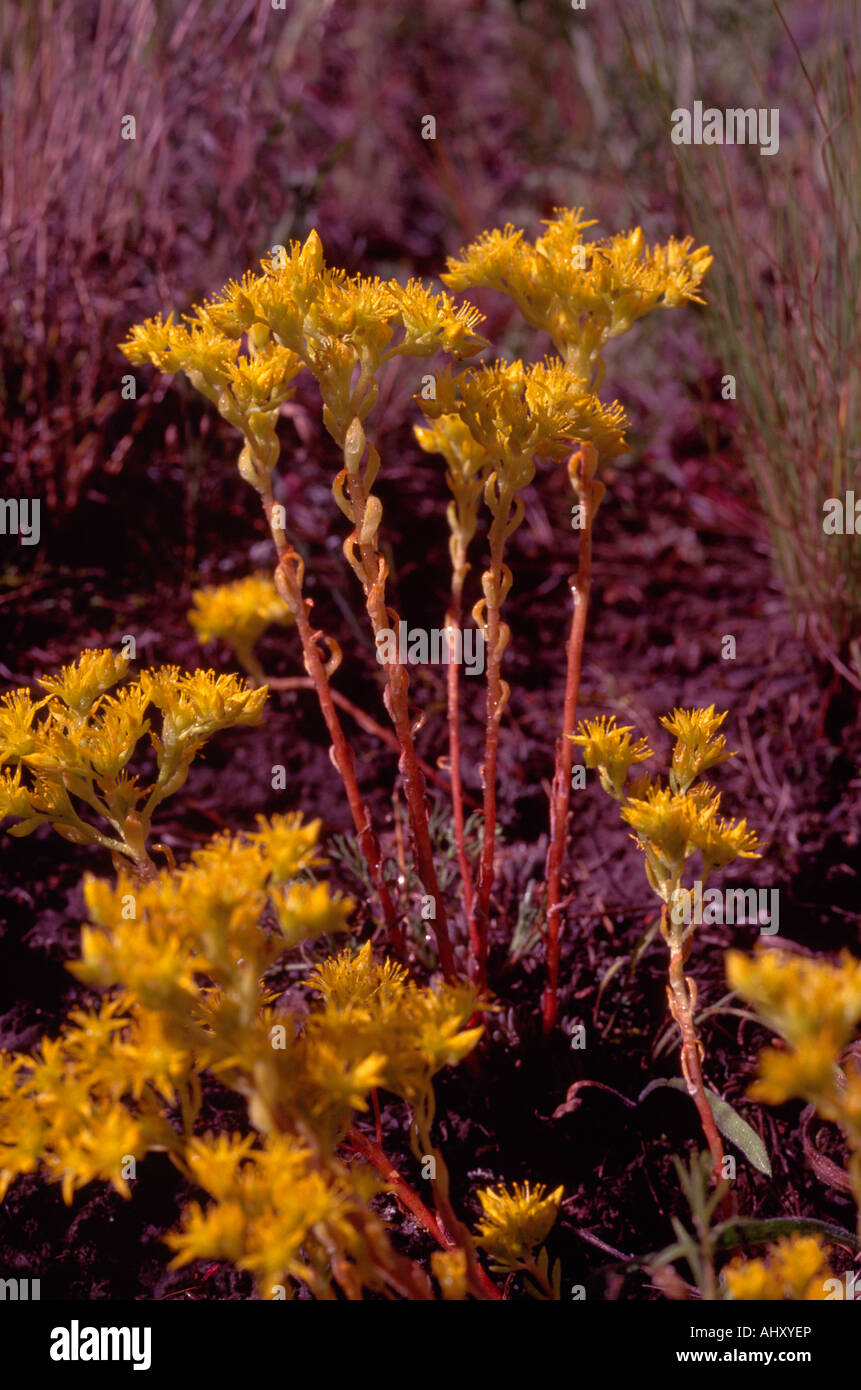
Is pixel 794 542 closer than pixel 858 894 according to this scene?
No

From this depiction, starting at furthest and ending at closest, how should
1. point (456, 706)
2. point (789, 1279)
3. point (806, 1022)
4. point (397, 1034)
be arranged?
point (456, 706)
point (397, 1034)
point (789, 1279)
point (806, 1022)

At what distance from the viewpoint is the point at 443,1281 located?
1048mm

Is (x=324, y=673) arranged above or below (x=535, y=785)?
above

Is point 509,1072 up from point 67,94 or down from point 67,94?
down

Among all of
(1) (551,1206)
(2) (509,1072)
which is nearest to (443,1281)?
(1) (551,1206)

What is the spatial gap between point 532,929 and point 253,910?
2.66 ft

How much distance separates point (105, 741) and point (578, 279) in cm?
81

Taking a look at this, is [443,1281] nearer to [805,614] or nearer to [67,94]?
[805,614]

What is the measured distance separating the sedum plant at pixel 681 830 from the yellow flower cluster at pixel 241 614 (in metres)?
0.95

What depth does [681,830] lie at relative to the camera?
1197mm

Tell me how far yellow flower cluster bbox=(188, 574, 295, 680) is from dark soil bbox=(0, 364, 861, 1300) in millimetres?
225

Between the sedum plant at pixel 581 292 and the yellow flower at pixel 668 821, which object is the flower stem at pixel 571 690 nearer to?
the sedum plant at pixel 581 292

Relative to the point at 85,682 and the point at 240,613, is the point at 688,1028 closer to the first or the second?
the point at 85,682

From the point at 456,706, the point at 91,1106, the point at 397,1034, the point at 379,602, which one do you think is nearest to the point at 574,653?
the point at 456,706
